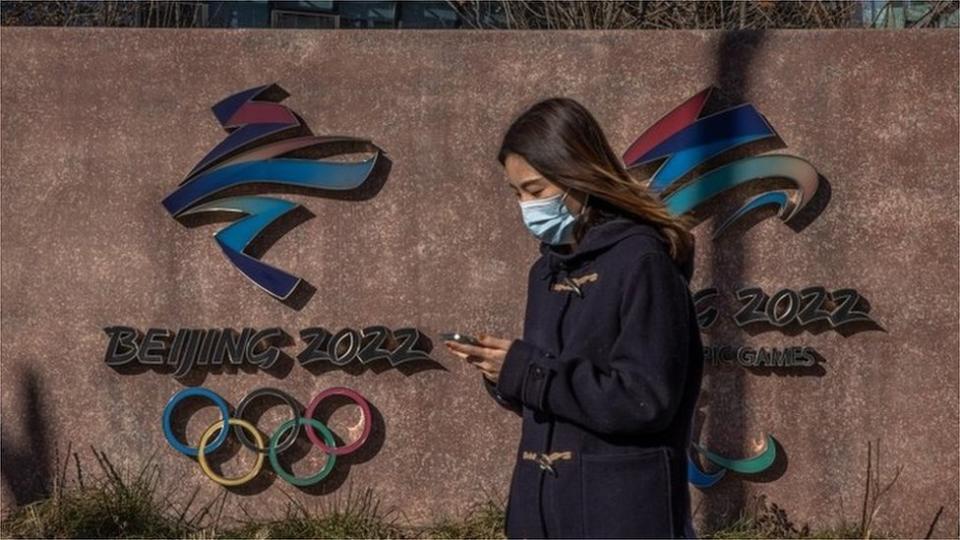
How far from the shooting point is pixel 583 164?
3174 mm

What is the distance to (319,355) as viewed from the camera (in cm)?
763

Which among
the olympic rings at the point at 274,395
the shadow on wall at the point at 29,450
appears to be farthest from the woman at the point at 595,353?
the shadow on wall at the point at 29,450

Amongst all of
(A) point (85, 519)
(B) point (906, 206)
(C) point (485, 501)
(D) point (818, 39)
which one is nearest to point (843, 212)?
(B) point (906, 206)

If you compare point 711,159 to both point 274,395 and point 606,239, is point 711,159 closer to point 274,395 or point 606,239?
point 274,395

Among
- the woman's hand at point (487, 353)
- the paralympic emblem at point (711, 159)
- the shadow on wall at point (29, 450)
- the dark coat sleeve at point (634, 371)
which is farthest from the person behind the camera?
the shadow on wall at point (29, 450)

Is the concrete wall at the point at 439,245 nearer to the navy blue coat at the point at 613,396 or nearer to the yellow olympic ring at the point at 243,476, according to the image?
the yellow olympic ring at the point at 243,476

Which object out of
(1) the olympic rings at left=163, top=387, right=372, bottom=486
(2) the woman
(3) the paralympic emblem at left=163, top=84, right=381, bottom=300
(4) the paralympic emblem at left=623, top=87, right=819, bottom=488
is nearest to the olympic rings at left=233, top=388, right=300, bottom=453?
(1) the olympic rings at left=163, top=387, right=372, bottom=486

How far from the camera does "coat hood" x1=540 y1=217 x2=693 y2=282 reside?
316 cm

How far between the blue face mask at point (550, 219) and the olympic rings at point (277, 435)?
447cm

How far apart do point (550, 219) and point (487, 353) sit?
32 cm

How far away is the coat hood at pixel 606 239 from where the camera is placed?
316 centimetres

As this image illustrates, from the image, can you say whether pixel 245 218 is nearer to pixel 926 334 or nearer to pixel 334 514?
pixel 334 514

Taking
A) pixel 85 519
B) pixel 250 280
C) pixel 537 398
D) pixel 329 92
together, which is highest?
pixel 329 92

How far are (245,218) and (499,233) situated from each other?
1301 mm
